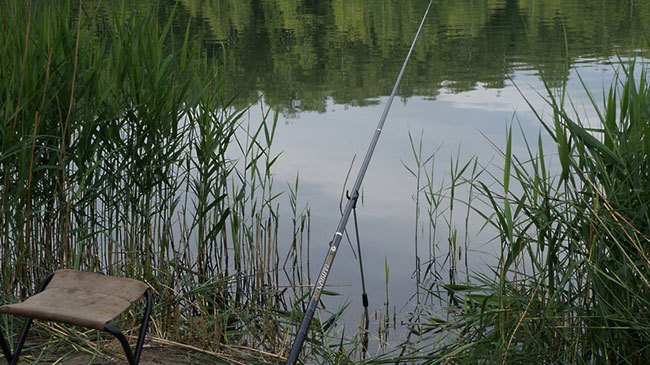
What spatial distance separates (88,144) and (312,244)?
1.68 metres

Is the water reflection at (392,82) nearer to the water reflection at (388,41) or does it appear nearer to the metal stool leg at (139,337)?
the water reflection at (388,41)

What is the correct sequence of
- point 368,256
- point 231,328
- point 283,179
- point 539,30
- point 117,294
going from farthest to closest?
1. point 539,30
2. point 283,179
3. point 368,256
4. point 231,328
5. point 117,294

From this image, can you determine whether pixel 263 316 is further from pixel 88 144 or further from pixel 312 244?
pixel 312 244

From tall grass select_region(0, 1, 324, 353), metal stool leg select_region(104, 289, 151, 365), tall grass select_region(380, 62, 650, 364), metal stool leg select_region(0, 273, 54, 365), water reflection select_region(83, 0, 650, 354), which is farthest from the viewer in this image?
water reflection select_region(83, 0, 650, 354)

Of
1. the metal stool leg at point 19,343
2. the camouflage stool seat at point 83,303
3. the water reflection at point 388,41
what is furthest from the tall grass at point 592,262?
the water reflection at point 388,41

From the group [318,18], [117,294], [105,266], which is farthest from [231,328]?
[318,18]

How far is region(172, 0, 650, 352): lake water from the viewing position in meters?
4.76

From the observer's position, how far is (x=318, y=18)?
16453 millimetres

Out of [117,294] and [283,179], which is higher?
[117,294]

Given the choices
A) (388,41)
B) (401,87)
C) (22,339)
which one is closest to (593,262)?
(22,339)

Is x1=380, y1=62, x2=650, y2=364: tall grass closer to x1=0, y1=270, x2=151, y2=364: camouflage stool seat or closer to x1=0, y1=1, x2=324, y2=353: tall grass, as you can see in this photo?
x1=0, y1=1, x2=324, y2=353: tall grass

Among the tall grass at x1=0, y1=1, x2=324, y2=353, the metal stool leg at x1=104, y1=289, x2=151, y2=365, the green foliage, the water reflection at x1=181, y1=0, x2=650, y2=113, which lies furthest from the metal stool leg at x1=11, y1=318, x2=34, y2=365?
the water reflection at x1=181, y1=0, x2=650, y2=113

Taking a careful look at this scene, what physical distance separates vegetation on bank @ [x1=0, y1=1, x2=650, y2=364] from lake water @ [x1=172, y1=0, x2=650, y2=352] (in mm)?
256

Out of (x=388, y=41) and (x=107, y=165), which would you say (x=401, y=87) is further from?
(x=107, y=165)
